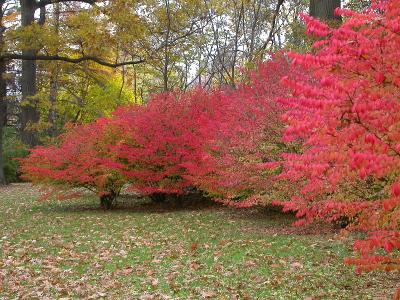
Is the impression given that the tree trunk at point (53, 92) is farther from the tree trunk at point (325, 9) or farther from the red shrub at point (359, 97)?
the red shrub at point (359, 97)

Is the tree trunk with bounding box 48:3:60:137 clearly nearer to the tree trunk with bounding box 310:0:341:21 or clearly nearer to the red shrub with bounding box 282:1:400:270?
the tree trunk with bounding box 310:0:341:21

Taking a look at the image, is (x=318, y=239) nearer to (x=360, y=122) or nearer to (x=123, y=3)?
(x=360, y=122)

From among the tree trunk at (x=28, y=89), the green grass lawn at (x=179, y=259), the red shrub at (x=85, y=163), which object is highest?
the tree trunk at (x=28, y=89)

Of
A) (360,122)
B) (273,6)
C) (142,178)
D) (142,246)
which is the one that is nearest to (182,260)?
(142,246)

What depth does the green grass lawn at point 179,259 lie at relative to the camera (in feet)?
18.9

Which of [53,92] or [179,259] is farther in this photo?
[53,92]

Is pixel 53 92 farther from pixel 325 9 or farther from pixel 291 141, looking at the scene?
pixel 291 141

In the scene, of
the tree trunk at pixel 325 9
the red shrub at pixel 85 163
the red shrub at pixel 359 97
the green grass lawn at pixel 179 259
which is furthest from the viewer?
the red shrub at pixel 85 163

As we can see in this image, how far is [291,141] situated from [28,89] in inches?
686

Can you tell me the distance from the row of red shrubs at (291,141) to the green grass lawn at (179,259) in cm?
57

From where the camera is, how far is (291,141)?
9.30m

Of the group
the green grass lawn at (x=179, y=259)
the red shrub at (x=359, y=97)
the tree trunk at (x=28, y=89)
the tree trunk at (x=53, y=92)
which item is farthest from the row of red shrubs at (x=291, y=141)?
the tree trunk at (x=53, y=92)

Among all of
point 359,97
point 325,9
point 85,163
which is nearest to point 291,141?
point 325,9

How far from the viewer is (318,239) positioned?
849cm
